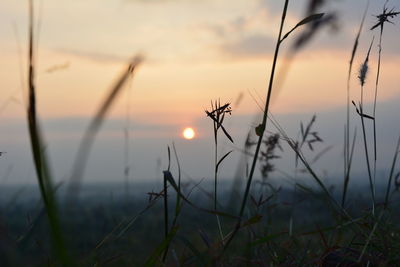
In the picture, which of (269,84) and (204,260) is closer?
(204,260)

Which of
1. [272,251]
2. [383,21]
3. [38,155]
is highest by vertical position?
[383,21]

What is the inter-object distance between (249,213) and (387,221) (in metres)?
0.78

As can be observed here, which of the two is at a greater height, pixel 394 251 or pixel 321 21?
pixel 321 21

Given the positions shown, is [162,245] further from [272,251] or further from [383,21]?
[383,21]

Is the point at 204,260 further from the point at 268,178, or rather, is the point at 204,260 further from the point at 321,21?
the point at 268,178

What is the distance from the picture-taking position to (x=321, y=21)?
1.31 m

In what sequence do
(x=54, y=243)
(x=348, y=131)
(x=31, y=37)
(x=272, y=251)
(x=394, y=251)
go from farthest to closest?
(x=348, y=131)
(x=272, y=251)
(x=394, y=251)
(x=31, y=37)
(x=54, y=243)

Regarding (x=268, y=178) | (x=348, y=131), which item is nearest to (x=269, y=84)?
(x=348, y=131)

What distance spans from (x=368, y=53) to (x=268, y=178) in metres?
1.74

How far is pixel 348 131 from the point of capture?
241 centimetres

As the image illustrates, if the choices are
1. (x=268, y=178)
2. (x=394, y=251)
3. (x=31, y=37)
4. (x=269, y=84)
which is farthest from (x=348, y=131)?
(x=31, y=37)

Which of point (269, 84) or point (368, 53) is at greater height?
point (368, 53)

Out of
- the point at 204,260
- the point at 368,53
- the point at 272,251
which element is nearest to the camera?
the point at 204,260

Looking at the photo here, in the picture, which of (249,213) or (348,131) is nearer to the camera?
(348,131)
